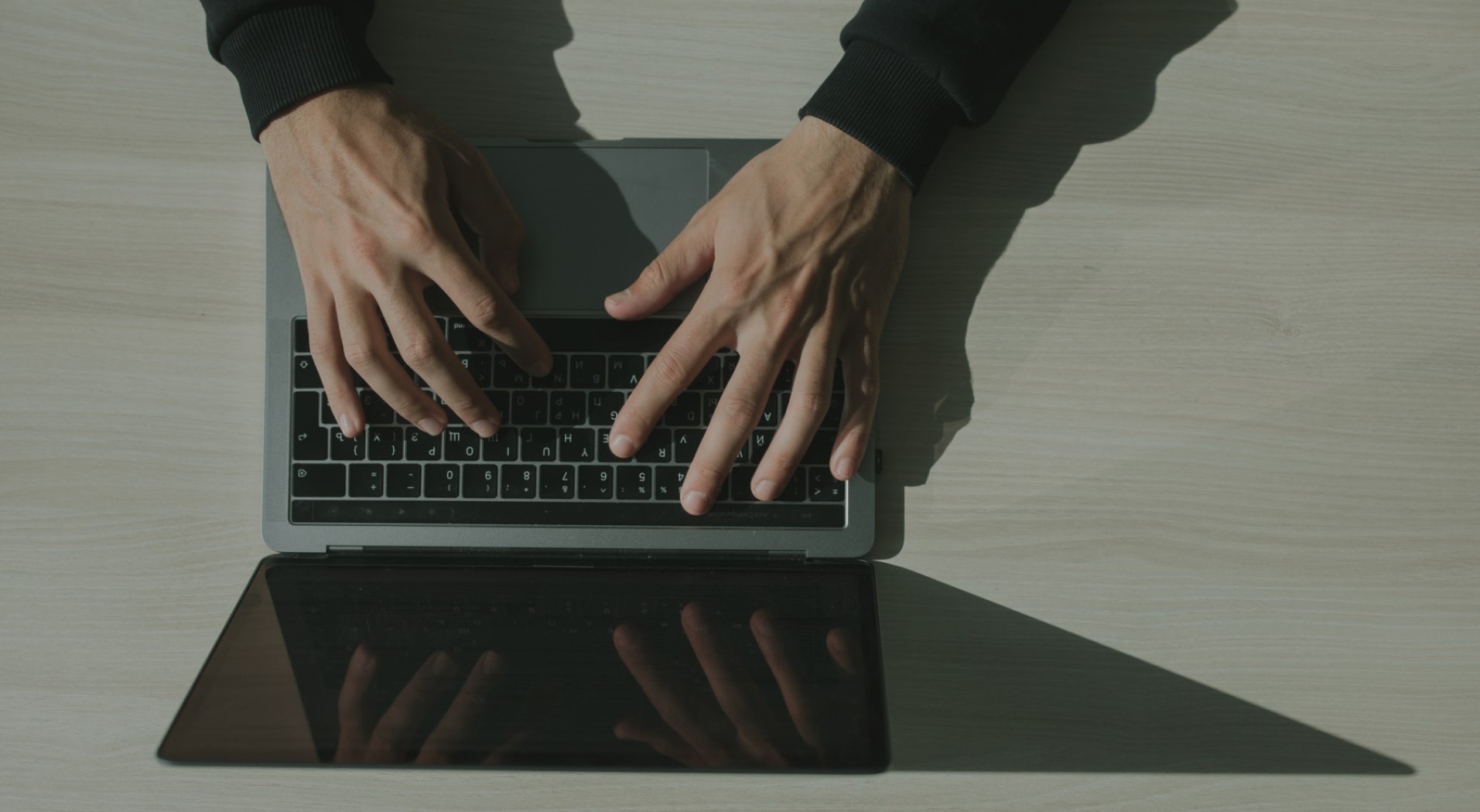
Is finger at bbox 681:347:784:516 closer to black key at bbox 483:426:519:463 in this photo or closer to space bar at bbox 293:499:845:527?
space bar at bbox 293:499:845:527

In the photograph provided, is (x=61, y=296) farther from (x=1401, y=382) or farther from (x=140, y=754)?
(x=1401, y=382)

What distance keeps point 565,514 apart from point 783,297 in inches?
8.2

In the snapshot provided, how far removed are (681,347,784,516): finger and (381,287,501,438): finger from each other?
0.46 feet

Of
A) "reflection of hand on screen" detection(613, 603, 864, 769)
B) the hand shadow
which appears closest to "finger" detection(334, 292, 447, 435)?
"reflection of hand on screen" detection(613, 603, 864, 769)

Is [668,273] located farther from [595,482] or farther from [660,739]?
[660,739]

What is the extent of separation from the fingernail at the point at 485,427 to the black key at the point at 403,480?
0.17 ft

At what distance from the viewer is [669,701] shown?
49 centimetres

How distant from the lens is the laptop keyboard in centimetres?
63

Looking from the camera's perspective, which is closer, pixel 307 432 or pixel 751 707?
pixel 751 707

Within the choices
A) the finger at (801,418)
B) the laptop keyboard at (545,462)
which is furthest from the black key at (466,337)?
the finger at (801,418)

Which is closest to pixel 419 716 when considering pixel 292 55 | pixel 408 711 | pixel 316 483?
pixel 408 711

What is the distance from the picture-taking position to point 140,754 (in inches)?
24.8

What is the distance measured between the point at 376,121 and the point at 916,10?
1.23 ft

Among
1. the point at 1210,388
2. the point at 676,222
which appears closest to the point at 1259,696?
the point at 1210,388
